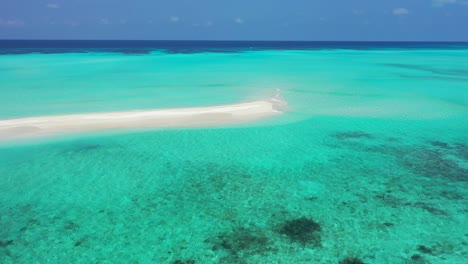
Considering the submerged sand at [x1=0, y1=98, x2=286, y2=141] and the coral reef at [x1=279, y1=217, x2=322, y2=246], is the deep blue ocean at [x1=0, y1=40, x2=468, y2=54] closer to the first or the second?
the submerged sand at [x1=0, y1=98, x2=286, y2=141]

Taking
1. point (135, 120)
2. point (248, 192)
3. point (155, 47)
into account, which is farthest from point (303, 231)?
point (155, 47)

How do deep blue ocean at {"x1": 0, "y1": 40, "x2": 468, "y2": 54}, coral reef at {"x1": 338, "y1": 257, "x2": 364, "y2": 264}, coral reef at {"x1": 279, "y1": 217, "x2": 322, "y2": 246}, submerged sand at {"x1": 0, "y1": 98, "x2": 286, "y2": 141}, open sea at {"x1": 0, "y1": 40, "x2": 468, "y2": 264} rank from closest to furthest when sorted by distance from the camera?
coral reef at {"x1": 338, "y1": 257, "x2": 364, "y2": 264}, open sea at {"x1": 0, "y1": 40, "x2": 468, "y2": 264}, coral reef at {"x1": 279, "y1": 217, "x2": 322, "y2": 246}, submerged sand at {"x1": 0, "y1": 98, "x2": 286, "y2": 141}, deep blue ocean at {"x1": 0, "y1": 40, "x2": 468, "y2": 54}

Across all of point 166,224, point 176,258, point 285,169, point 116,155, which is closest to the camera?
point 176,258

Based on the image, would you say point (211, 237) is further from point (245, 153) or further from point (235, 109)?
point (235, 109)

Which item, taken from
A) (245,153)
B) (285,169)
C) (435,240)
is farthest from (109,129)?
(435,240)

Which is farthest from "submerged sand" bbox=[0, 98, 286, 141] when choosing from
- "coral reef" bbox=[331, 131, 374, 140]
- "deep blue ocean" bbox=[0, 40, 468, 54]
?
"deep blue ocean" bbox=[0, 40, 468, 54]

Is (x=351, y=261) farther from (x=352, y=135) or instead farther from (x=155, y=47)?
(x=155, y=47)

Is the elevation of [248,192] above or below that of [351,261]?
above

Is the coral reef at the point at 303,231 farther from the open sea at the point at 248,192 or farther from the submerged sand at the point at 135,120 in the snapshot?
the submerged sand at the point at 135,120
